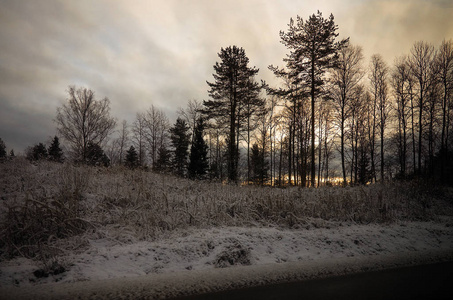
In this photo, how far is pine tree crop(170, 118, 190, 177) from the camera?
39188mm

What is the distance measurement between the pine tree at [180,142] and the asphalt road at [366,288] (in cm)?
3715

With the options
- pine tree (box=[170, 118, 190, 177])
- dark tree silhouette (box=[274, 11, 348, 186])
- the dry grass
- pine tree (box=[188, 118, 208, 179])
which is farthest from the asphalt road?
pine tree (box=[170, 118, 190, 177])

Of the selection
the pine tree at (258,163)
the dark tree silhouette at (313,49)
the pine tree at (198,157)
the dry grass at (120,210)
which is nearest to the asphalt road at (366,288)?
the dry grass at (120,210)

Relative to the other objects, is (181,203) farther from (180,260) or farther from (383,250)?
(383,250)

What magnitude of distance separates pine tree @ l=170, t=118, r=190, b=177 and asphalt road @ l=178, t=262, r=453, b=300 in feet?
122

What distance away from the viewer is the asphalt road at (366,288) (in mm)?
2186

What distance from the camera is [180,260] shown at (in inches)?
133

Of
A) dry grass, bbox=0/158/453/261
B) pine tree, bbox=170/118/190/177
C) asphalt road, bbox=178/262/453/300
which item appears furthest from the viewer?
pine tree, bbox=170/118/190/177

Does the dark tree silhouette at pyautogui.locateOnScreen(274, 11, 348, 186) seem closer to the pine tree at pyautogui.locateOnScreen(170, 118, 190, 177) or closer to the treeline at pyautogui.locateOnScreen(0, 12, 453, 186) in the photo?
the treeline at pyautogui.locateOnScreen(0, 12, 453, 186)

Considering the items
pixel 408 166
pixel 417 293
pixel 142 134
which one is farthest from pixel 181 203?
pixel 142 134

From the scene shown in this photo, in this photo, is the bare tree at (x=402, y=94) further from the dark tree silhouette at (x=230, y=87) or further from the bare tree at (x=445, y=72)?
the dark tree silhouette at (x=230, y=87)

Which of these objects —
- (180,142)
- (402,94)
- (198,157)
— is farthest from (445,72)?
(180,142)

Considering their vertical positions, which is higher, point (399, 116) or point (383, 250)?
point (399, 116)

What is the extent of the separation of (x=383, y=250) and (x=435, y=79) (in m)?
27.8
